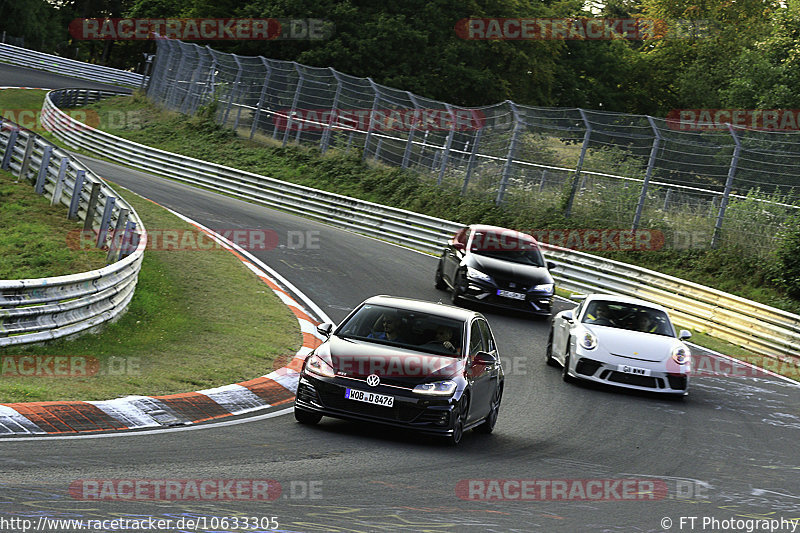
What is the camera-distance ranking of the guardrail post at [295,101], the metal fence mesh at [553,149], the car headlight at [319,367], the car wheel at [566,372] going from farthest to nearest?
the guardrail post at [295,101] < the metal fence mesh at [553,149] < the car wheel at [566,372] < the car headlight at [319,367]

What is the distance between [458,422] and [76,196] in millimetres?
12243

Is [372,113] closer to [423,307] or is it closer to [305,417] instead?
[423,307]

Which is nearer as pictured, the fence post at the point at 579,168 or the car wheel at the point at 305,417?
the car wheel at the point at 305,417

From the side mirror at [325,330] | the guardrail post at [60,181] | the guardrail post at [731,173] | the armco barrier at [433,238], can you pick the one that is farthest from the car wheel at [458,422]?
the guardrail post at [731,173]

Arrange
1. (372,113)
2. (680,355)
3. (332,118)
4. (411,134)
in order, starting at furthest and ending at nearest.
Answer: (332,118) → (372,113) → (411,134) → (680,355)

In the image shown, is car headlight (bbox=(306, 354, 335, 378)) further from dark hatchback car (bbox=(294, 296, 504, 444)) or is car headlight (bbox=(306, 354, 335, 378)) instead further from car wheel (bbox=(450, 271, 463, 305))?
car wheel (bbox=(450, 271, 463, 305))

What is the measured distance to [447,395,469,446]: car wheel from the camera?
995 cm

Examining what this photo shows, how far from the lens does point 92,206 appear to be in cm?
1905

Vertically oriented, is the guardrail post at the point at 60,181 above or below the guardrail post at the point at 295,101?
below

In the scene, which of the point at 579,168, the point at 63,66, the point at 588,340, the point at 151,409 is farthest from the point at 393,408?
the point at 63,66

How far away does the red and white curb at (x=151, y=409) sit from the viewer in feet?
28.0

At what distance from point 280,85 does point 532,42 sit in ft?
64.4

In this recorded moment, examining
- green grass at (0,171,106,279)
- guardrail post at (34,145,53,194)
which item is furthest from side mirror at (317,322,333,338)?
guardrail post at (34,145,53,194)

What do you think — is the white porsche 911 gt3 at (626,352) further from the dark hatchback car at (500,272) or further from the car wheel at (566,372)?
the dark hatchback car at (500,272)
